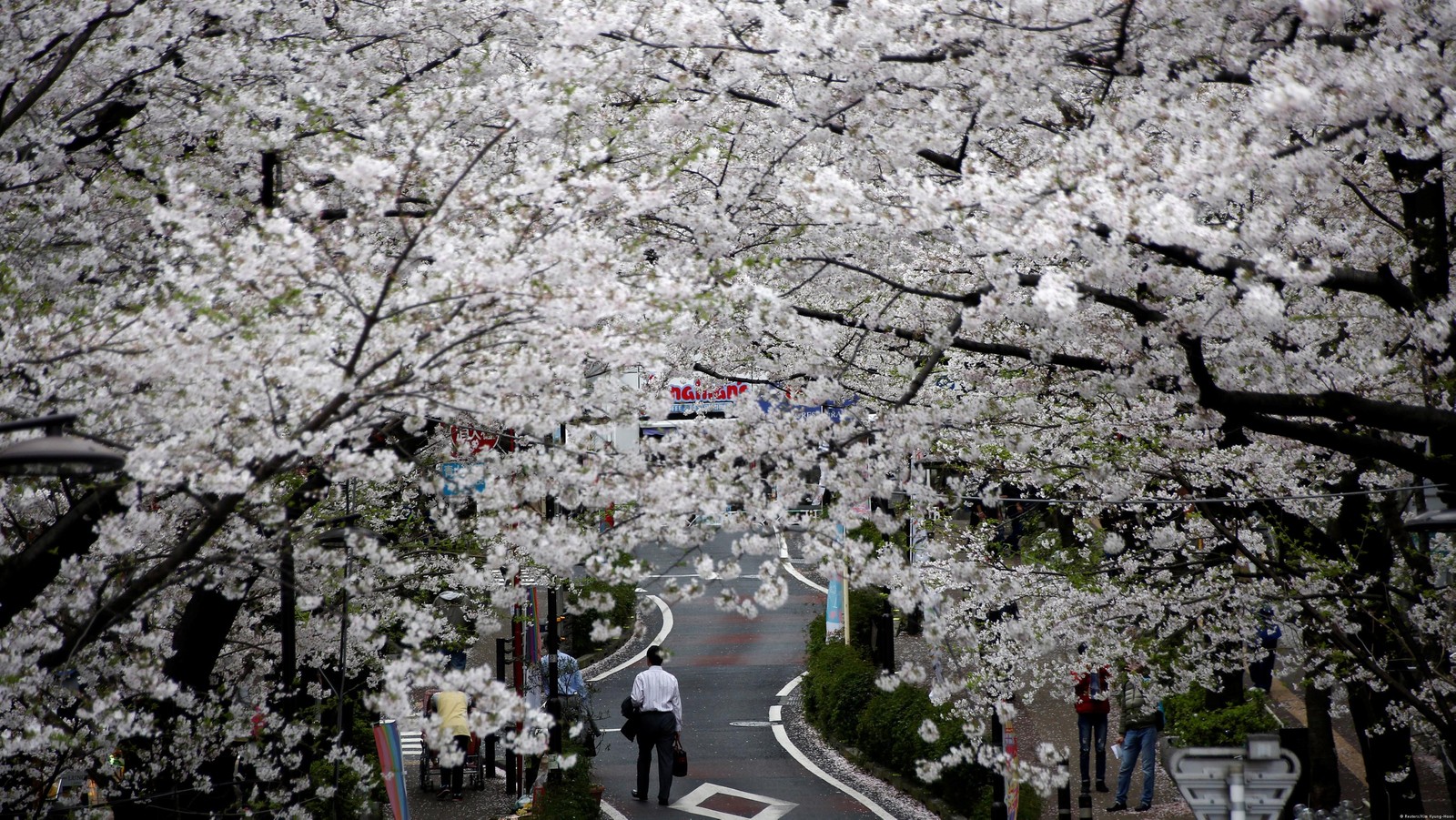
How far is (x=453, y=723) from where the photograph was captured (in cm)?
1447

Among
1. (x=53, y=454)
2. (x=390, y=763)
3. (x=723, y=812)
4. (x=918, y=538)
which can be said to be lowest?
(x=723, y=812)

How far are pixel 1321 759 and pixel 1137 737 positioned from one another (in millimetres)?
1811

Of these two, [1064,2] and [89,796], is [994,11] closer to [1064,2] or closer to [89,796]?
[1064,2]

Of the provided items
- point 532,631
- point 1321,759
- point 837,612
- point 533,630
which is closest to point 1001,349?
point 1321,759

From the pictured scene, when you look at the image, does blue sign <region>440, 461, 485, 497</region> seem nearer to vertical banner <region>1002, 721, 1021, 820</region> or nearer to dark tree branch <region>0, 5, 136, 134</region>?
dark tree branch <region>0, 5, 136, 134</region>

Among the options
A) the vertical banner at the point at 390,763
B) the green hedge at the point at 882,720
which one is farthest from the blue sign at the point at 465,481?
the green hedge at the point at 882,720

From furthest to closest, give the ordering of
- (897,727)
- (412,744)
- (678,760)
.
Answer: (412,744) < (897,727) < (678,760)

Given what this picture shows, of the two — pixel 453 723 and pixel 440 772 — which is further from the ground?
pixel 453 723

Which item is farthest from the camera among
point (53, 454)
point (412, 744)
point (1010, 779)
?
point (412, 744)

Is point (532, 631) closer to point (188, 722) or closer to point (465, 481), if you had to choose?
point (188, 722)

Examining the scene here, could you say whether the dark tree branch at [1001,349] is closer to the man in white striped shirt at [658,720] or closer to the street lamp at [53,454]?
the street lamp at [53,454]

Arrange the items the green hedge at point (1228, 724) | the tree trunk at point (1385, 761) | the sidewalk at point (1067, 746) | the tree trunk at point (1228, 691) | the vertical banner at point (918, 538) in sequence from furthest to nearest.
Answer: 1. the sidewalk at point (1067, 746)
2. the tree trunk at point (1228, 691)
3. the green hedge at point (1228, 724)
4. the tree trunk at point (1385, 761)
5. the vertical banner at point (918, 538)

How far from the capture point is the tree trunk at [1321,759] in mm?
11852

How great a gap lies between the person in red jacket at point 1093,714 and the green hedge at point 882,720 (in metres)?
1.36
